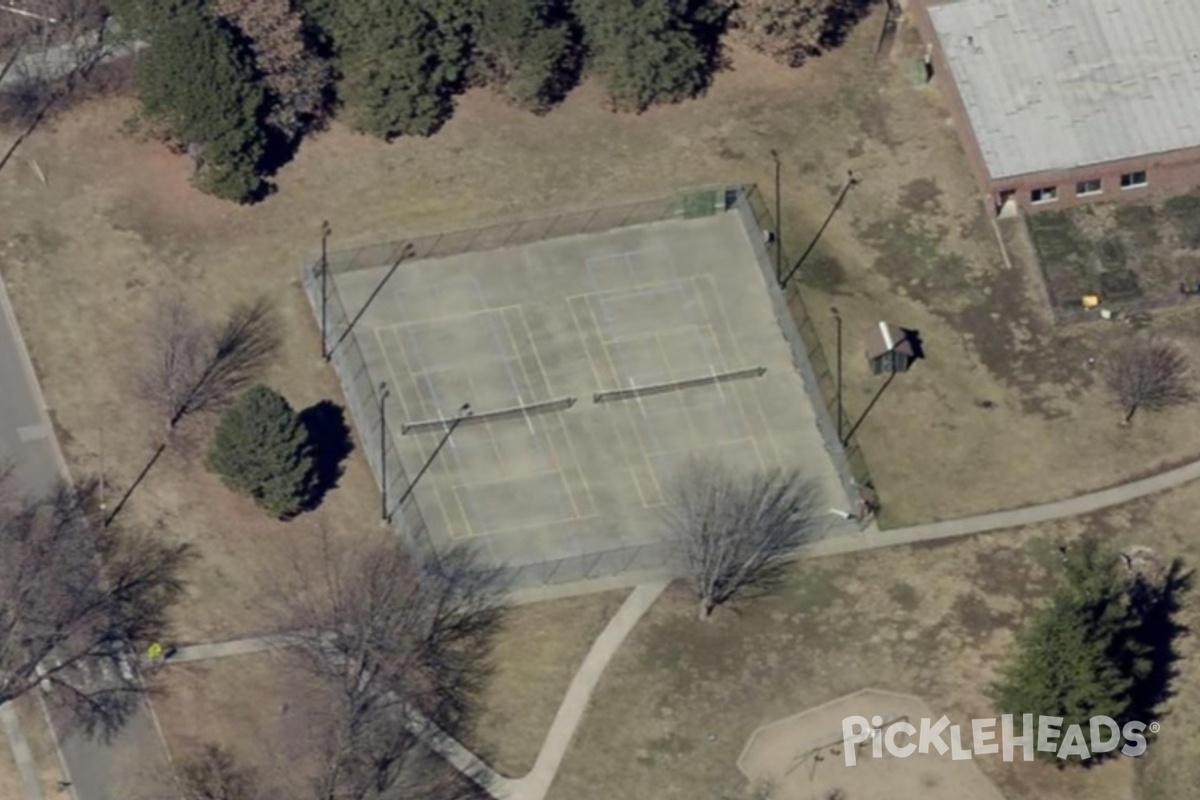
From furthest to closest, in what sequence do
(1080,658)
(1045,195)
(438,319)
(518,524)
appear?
(1045,195), (438,319), (518,524), (1080,658)

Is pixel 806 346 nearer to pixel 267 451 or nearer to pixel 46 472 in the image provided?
pixel 267 451

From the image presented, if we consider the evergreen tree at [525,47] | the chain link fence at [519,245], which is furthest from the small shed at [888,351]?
the evergreen tree at [525,47]

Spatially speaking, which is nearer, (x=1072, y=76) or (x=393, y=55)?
(x=393, y=55)

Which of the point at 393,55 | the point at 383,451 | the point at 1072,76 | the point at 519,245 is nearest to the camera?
the point at 383,451

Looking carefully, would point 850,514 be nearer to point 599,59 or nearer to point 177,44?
point 599,59

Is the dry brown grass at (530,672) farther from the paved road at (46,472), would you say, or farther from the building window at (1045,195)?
the building window at (1045,195)

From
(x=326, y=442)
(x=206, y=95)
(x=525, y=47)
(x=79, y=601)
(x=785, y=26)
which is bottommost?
(x=79, y=601)

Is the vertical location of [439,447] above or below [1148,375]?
above

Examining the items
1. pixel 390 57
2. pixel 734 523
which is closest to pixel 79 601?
pixel 734 523
